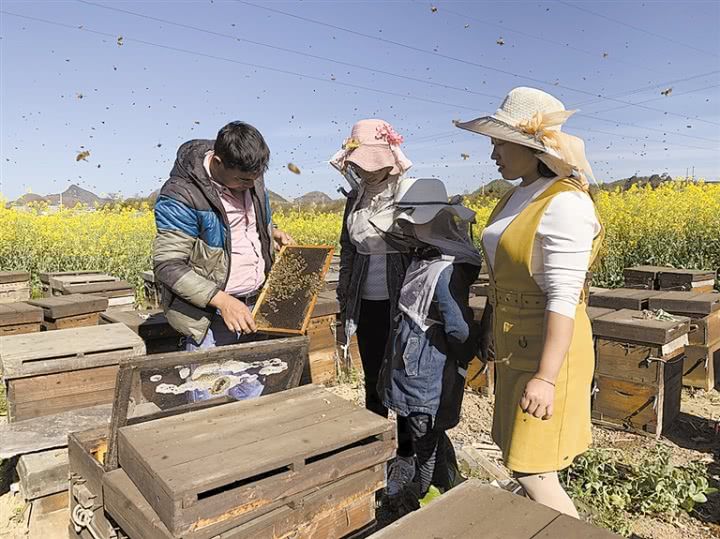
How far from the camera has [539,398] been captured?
183 centimetres

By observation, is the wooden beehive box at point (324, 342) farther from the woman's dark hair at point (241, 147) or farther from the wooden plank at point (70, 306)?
the woman's dark hair at point (241, 147)

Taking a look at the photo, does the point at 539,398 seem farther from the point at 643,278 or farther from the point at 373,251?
the point at 643,278

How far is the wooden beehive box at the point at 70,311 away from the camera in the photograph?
5082mm

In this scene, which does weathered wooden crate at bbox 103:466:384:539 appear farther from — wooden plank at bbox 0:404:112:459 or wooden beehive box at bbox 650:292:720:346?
wooden beehive box at bbox 650:292:720:346

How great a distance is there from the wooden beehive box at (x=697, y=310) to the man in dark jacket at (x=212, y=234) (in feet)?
11.7

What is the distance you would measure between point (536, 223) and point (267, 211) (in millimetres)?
1524

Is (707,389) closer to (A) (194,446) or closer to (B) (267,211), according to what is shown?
(B) (267,211)

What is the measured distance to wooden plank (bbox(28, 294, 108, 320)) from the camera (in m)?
5.07

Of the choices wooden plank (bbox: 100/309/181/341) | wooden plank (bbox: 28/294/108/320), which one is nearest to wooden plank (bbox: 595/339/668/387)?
wooden plank (bbox: 100/309/181/341)

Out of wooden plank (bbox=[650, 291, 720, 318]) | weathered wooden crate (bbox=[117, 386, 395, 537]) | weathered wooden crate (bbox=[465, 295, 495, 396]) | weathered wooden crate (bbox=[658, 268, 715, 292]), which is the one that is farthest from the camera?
weathered wooden crate (bbox=[658, 268, 715, 292])

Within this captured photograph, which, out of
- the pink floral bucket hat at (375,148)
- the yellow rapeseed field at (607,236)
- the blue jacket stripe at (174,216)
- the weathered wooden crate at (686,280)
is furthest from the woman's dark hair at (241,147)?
the yellow rapeseed field at (607,236)

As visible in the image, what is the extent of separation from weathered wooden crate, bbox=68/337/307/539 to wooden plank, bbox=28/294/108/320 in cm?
311

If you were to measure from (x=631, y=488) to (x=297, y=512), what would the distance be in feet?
7.09

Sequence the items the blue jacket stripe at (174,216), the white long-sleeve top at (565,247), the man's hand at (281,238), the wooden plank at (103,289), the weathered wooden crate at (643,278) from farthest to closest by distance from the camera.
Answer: the wooden plank at (103,289), the weathered wooden crate at (643,278), the man's hand at (281,238), the blue jacket stripe at (174,216), the white long-sleeve top at (565,247)
